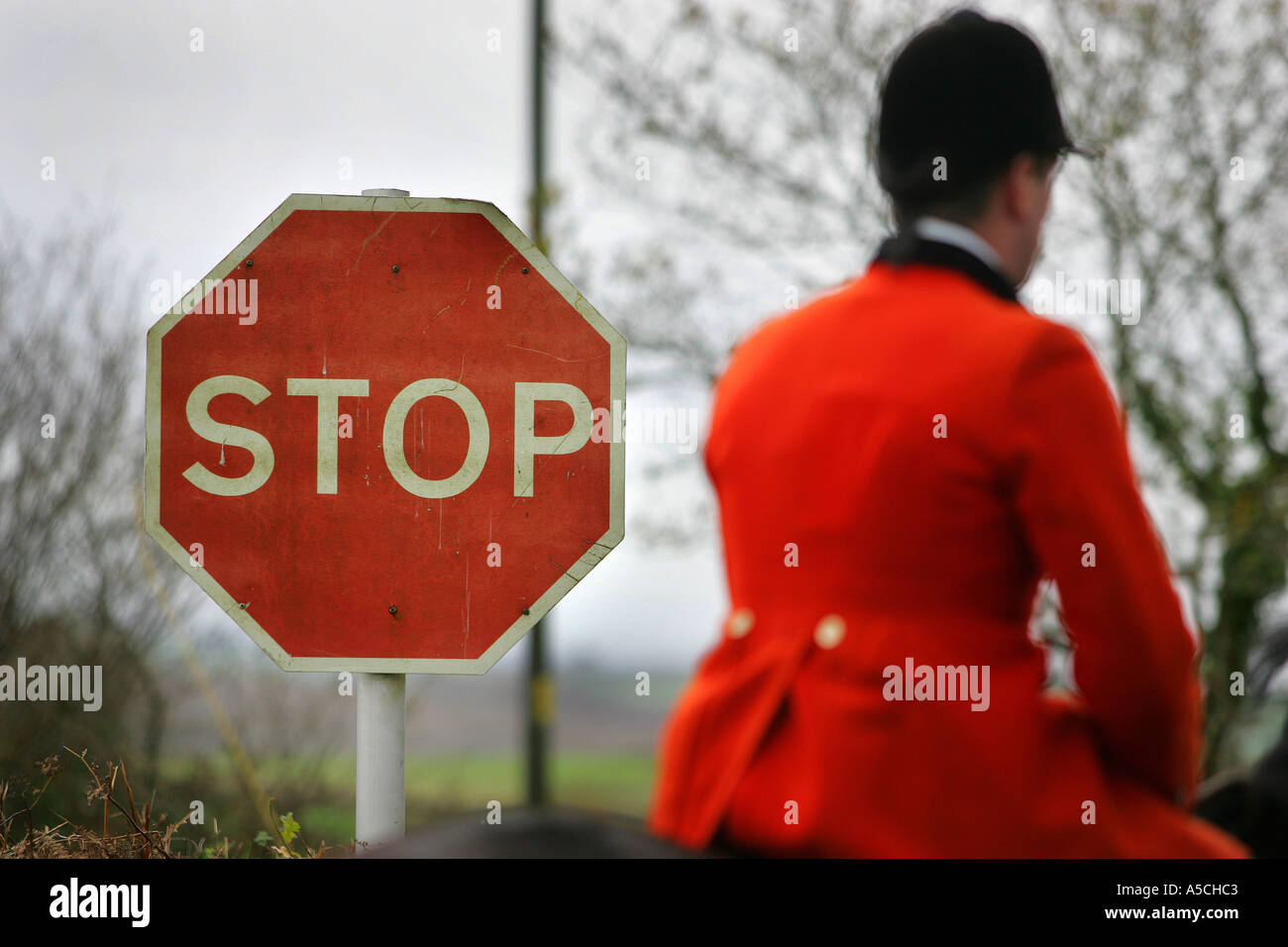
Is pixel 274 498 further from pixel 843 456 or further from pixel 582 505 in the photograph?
pixel 843 456

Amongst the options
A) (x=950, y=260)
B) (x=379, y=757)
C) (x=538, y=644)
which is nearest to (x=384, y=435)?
(x=379, y=757)

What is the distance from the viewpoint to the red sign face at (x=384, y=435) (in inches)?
96.1

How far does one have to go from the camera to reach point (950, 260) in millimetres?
1614

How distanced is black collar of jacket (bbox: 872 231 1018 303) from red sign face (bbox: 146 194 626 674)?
0.98 meters

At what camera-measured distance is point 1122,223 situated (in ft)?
28.1

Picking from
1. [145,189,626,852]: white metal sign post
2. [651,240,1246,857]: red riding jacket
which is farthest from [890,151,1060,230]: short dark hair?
[145,189,626,852]: white metal sign post

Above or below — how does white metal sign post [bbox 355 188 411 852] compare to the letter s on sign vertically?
below

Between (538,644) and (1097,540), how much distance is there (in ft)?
22.9

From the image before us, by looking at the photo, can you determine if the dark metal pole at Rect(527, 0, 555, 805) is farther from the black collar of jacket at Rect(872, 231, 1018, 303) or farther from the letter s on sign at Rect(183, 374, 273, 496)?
the black collar of jacket at Rect(872, 231, 1018, 303)

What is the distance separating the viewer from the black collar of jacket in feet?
5.25
